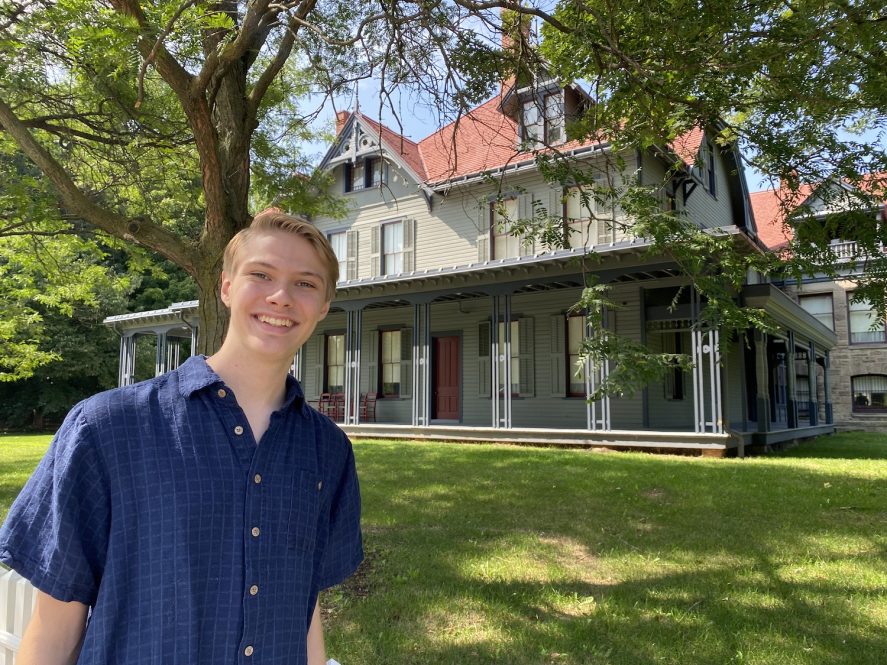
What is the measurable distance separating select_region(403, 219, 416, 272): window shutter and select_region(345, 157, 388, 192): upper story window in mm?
1598

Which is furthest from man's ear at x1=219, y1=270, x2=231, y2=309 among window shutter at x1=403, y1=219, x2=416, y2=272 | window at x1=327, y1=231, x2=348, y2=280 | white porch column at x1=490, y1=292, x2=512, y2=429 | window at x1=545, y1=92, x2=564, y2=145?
window at x1=327, y1=231, x2=348, y2=280

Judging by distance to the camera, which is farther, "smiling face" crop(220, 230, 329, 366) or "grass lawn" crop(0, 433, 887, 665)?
"grass lawn" crop(0, 433, 887, 665)

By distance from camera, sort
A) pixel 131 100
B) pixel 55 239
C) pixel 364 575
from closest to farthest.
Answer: pixel 364 575, pixel 131 100, pixel 55 239

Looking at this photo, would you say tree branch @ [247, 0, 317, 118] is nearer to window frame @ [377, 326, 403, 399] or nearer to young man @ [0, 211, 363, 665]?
young man @ [0, 211, 363, 665]

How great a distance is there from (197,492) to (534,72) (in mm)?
4732

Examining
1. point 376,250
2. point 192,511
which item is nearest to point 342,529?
point 192,511

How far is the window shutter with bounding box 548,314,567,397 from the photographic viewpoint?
13.8 meters

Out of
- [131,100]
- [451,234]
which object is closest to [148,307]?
[451,234]

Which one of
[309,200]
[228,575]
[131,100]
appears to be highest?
[131,100]

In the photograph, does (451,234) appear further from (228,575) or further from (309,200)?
(228,575)

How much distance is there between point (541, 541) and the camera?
17.3 ft

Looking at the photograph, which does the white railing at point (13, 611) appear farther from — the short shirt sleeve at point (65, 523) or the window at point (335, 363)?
the window at point (335, 363)

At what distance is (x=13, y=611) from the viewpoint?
6.38 ft

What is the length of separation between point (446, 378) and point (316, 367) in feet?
14.0
